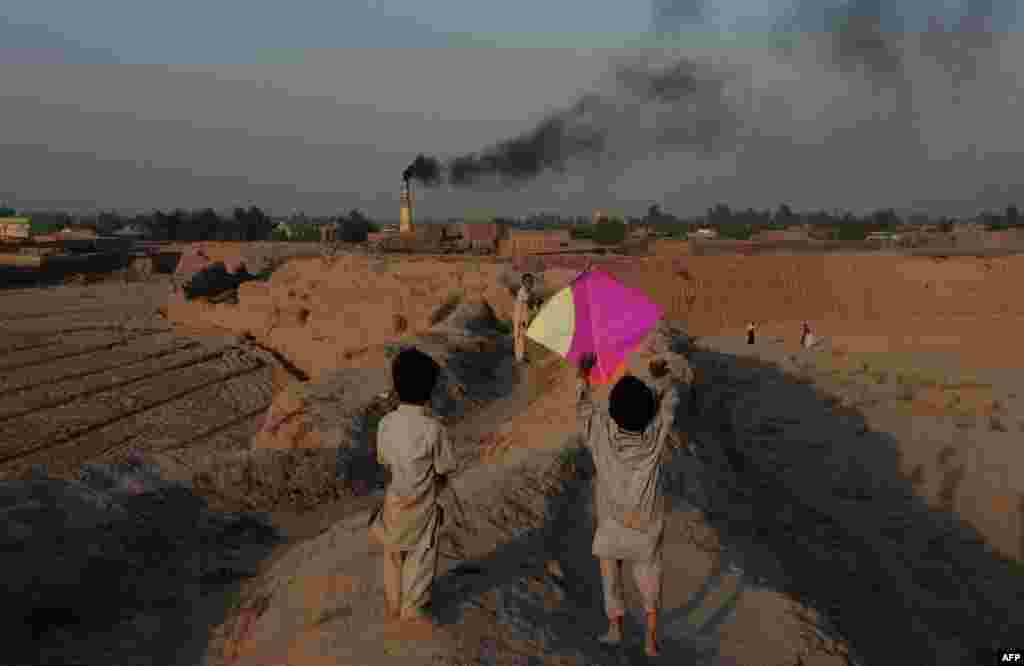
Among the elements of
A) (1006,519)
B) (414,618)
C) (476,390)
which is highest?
(414,618)

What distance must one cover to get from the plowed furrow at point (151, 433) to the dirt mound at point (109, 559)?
20.3 ft

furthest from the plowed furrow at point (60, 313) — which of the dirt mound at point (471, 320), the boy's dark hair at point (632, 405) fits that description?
the boy's dark hair at point (632, 405)

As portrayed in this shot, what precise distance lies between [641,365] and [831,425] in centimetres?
547

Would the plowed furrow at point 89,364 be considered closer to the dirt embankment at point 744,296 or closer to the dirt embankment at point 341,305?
the dirt embankment at point 341,305

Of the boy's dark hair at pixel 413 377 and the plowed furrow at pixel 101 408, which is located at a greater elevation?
the boy's dark hair at pixel 413 377

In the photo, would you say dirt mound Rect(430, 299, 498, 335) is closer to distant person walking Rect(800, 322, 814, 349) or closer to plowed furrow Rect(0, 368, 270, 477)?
plowed furrow Rect(0, 368, 270, 477)

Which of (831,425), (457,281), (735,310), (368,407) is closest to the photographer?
(368,407)

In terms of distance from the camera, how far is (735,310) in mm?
27250

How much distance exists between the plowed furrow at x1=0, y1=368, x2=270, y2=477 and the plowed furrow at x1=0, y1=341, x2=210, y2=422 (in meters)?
1.55

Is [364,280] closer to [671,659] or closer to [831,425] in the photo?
[831,425]

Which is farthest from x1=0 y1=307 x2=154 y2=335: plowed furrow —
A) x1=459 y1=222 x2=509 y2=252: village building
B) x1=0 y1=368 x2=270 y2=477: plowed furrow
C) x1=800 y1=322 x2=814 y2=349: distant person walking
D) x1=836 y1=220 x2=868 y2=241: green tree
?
x1=836 y1=220 x2=868 y2=241: green tree

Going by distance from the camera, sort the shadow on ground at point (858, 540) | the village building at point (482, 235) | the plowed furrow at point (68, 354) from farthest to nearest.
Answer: the village building at point (482, 235), the plowed furrow at point (68, 354), the shadow on ground at point (858, 540)

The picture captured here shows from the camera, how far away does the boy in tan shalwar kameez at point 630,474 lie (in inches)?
135

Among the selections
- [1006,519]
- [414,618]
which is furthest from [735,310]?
[414,618]
